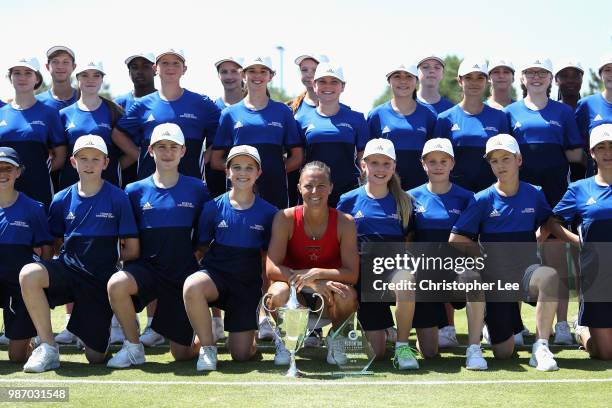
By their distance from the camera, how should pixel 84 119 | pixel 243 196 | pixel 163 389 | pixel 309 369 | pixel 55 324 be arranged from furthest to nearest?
pixel 55 324 → pixel 84 119 → pixel 243 196 → pixel 309 369 → pixel 163 389

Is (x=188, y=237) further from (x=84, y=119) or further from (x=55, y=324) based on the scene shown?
(x=55, y=324)

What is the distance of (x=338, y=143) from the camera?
8320mm

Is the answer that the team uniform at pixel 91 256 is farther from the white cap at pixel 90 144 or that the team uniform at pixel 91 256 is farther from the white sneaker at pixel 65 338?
the white sneaker at pixel 65 338

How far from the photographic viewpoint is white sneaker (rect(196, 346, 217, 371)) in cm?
691

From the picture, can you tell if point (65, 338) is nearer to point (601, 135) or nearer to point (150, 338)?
point (150, 338)

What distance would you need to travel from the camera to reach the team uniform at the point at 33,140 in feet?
27.1

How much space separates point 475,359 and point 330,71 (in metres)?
3.10

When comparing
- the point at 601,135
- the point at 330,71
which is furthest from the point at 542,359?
the point at 330,71

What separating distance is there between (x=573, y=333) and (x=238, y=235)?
11.6 ft

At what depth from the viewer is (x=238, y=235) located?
7.36m

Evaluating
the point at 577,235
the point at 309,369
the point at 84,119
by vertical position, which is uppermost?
the point at 84,119

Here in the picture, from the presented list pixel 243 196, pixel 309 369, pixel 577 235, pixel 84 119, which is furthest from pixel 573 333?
pixel 84 119

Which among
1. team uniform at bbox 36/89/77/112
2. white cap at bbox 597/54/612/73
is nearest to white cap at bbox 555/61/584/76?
white cap at bbox 597/54/612/73

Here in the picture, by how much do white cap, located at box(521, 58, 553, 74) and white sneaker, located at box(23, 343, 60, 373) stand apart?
5155mm
